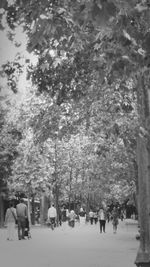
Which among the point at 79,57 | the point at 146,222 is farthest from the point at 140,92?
the point at 146,222

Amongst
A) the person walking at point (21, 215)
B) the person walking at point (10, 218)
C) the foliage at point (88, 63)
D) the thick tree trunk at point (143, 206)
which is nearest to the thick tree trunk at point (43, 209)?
the foliage at point (88, 63)

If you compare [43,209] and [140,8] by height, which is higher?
[43,209]

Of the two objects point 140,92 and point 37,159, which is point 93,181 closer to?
point 37,159

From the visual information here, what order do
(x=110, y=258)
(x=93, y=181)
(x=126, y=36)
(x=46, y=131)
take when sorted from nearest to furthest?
(x=126, y=36)
(x=110, y=258)
(x=46, y=131)
(x=93, y=181)

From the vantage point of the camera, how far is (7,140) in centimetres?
4903

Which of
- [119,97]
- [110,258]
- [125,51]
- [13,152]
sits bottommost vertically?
[110,258]

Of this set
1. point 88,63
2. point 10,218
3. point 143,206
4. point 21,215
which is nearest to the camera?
point 143,206

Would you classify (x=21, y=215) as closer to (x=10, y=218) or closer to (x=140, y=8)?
(x=10, y=218)

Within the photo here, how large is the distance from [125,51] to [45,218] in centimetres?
4919

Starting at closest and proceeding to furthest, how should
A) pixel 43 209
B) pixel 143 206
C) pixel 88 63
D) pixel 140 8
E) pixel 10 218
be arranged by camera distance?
pixel 140 8
pixel 143 206
pixel 88 63
pixel 10 218
pixel 43 209

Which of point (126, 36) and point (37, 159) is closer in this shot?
point (126, 36)

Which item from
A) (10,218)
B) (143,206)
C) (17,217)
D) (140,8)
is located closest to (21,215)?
(17,217)

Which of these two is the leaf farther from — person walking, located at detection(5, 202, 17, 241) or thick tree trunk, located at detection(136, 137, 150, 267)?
person walking, located at detection(5, 202, 17, 241)

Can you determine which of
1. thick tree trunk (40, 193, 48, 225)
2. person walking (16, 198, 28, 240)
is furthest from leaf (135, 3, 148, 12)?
thick tree trunk (40, 193, 48, 225)
